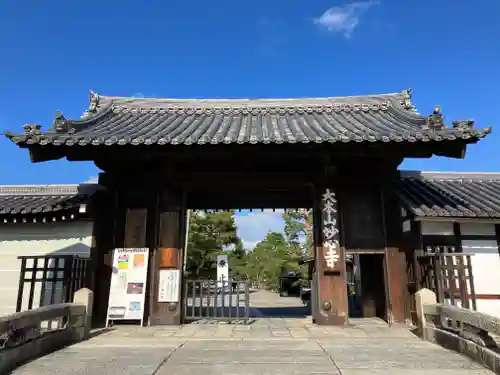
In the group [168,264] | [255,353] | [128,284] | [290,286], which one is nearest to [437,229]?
[255,353]

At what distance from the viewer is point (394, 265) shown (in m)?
9.14

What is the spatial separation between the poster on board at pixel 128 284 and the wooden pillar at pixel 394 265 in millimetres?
6094

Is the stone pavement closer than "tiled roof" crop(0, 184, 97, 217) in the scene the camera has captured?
Yes

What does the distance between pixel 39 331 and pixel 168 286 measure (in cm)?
309

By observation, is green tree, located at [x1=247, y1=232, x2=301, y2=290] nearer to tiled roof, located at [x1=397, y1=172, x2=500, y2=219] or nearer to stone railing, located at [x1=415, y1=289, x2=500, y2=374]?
tiled roof, located at [x1=397, y1=172, x2=500, y2=219]

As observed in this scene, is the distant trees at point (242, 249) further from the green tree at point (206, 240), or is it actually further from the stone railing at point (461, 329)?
the stone railing at point (461, 329)

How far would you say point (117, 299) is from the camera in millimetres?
8875

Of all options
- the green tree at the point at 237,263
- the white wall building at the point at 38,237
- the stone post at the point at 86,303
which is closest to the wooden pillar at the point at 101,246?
the white wall building at the point at 38,237

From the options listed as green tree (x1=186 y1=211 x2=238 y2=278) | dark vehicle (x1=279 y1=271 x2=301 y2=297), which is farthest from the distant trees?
dark vehicle (x1=279 y1=271 x2=301 y2=297)

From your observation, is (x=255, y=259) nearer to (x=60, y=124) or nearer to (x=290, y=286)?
(x=290, y=286)

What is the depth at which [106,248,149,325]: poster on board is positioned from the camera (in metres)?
8.81

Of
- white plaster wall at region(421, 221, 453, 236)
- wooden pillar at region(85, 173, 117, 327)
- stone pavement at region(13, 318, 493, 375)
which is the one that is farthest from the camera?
wooden pillar at region(85, 173, 117, 327)

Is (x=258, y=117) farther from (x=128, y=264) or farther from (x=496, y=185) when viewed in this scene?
(x=496, y=185)

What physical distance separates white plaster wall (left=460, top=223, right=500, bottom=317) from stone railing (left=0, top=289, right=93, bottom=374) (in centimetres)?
908
